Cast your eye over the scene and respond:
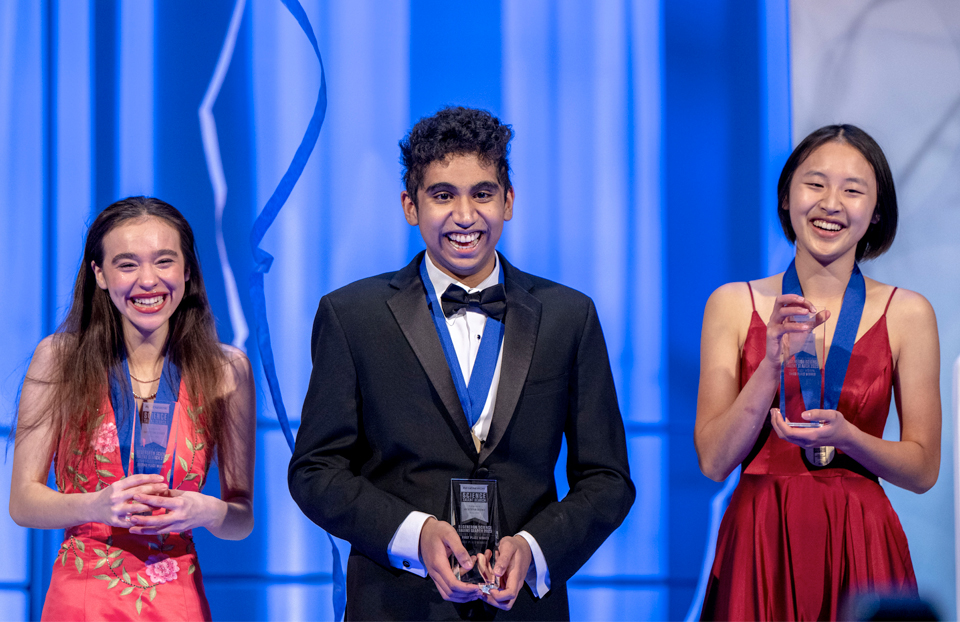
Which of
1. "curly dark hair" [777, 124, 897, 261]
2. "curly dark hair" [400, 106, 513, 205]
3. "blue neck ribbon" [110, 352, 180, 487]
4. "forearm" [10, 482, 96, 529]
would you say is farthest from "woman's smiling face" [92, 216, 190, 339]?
"curly dark hair" [777, 124, 897, 261]

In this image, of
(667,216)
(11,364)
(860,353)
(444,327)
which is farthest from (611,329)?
(11,364)

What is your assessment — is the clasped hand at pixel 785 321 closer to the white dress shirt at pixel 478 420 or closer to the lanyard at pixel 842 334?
the lanyard at pixel 842 334

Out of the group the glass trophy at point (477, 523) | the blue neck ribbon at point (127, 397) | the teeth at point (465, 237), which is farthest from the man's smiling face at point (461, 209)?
the blue neck ribbon at point (127, 397)

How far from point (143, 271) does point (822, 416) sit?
1.68 meters

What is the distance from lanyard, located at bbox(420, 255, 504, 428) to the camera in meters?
1.99

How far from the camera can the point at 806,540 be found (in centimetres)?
214

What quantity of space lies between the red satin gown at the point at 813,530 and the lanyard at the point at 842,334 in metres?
0.02

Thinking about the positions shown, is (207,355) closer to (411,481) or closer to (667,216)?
(411,481)

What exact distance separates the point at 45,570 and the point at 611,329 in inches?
92.4

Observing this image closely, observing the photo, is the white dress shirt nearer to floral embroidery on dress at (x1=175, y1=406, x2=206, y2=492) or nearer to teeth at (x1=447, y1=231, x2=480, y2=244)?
teeth at (x1=447, y1=231, x2=480, y2=244)

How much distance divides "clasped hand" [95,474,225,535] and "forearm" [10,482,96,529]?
0.21 ft

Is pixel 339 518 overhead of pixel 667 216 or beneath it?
beneath

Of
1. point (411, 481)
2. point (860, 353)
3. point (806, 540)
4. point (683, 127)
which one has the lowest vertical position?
point (806, 540)

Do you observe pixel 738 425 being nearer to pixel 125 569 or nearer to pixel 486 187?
pixel 486 187
